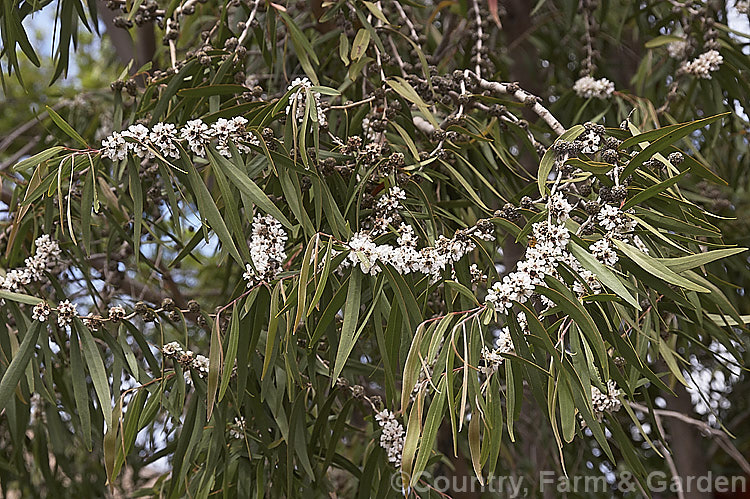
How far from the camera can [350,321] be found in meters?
0.68

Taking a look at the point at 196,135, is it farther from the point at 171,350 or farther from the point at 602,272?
the point at 602,272

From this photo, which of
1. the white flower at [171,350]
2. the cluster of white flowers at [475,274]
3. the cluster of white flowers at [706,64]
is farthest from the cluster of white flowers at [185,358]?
the cluster of white flowers at [706,64]

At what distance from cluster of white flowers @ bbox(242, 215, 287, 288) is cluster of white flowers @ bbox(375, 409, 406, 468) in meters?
0.22

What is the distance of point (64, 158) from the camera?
2.37 ft

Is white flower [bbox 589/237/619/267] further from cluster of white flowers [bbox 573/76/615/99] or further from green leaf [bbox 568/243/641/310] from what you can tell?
cluster of white flowers [bbox 573/76/615/99]

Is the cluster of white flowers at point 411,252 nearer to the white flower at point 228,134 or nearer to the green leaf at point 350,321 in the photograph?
the green leaf at point 350,321

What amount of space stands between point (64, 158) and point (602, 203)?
19.3 inches

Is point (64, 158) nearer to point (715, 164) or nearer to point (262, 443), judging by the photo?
point (262, 443)

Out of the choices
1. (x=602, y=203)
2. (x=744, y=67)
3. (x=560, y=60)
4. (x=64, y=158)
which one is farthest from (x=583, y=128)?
(x=560, y=60)

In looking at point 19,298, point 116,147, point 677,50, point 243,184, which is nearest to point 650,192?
point 243,184

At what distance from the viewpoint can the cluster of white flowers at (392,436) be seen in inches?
34.3

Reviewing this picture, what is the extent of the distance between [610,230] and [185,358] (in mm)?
461

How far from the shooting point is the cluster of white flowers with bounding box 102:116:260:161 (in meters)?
0.70

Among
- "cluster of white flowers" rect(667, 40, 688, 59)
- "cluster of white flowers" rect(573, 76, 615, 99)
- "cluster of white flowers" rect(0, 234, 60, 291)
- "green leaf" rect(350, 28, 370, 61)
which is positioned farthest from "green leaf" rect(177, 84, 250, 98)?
"cluster of white flowers" rect(667, 40, 688, 59)
